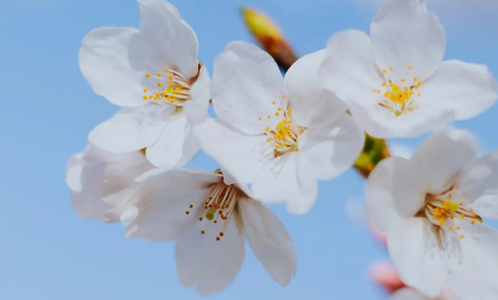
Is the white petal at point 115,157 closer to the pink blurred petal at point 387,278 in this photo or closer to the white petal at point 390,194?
the white petal at point 390,194

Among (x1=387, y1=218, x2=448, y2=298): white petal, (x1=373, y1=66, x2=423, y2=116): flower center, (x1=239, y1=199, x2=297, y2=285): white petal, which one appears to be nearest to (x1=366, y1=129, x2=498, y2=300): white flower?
(x1=387, y1=218, x2=448, y2=298): white petal

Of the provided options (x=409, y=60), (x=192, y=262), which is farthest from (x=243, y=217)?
(x=409, y=60)

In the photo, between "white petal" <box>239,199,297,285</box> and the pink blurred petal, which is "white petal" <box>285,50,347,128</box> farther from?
the pink blurred petal

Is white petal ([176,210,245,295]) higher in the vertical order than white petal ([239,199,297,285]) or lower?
lower

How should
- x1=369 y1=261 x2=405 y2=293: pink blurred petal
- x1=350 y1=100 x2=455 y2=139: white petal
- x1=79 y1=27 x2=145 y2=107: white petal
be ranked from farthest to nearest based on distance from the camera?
x1=369 y1=261 x2=405 y2=293: pink blurred petal, x1=79 y1=27 x2=145 y2=107: white petal, x1=350 y1=100 x2=455 y2=139: white petal

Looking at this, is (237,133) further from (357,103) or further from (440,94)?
(440,94)

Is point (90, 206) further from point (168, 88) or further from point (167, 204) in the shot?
point (168, 88)

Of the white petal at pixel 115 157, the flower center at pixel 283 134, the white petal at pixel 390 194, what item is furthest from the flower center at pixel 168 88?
the white petal at pixel 390 194
